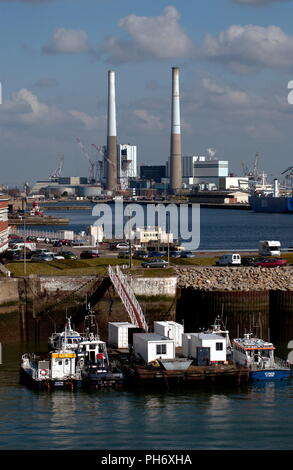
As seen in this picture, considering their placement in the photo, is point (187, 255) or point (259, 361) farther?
point (187, 255)

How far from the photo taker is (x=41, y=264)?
4988cm

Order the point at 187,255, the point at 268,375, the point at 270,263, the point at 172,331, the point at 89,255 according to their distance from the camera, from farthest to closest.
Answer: the point at 187,255 < the point at 89,255 < the point at 270,263 < the point at 172,331 < the point at 268,375

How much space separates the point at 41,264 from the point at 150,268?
640cm

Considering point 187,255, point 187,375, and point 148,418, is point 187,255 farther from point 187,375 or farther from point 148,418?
point 148,418

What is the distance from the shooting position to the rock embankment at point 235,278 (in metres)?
45.8

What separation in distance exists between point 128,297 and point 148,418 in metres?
12.3

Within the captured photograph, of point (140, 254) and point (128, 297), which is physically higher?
point (140, 254)

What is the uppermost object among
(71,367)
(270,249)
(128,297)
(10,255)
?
(270,249)

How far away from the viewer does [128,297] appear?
41.5 meters

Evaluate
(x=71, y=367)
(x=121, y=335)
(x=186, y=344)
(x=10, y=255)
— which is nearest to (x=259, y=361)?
(x=186, y=344)

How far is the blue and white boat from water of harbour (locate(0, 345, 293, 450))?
0.42 meters

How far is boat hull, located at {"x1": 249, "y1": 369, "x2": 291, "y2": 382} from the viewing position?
113ft
